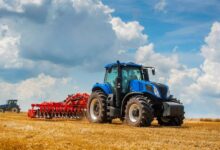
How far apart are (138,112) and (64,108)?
365 inches

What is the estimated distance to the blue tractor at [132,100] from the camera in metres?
21.1

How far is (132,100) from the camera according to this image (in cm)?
2134

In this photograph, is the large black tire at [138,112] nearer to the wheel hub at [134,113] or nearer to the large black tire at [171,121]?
the wheel hub at [134,113]

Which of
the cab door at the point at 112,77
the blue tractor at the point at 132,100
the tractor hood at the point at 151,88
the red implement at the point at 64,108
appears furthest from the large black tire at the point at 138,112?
the red implement at the point at 64,108

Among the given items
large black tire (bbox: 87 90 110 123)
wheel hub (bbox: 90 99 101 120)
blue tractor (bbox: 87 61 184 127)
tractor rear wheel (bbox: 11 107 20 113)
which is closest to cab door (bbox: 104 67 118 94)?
blue tractor (bbox: 87 61 184 127)

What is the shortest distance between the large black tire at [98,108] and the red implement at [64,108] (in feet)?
14.5

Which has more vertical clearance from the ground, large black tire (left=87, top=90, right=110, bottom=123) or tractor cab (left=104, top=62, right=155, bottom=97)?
tractor cab (left=104, top=62, right=155, bottom=97)

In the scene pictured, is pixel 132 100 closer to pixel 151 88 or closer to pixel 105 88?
pixel 151 88

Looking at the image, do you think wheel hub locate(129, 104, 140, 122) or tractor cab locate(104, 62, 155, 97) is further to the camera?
tractor cab locate(104, 62, 155, 97)

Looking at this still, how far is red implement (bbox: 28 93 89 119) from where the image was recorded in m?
29.3

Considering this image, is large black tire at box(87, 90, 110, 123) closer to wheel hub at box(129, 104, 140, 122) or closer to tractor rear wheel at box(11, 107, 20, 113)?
wheel hub at box(129, 104, 140, 122)

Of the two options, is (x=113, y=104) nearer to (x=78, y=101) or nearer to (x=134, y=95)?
(x=134, y=95)

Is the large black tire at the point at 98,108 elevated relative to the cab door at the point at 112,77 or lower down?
lower down

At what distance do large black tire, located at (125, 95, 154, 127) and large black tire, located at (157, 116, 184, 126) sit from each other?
7.58 ft
